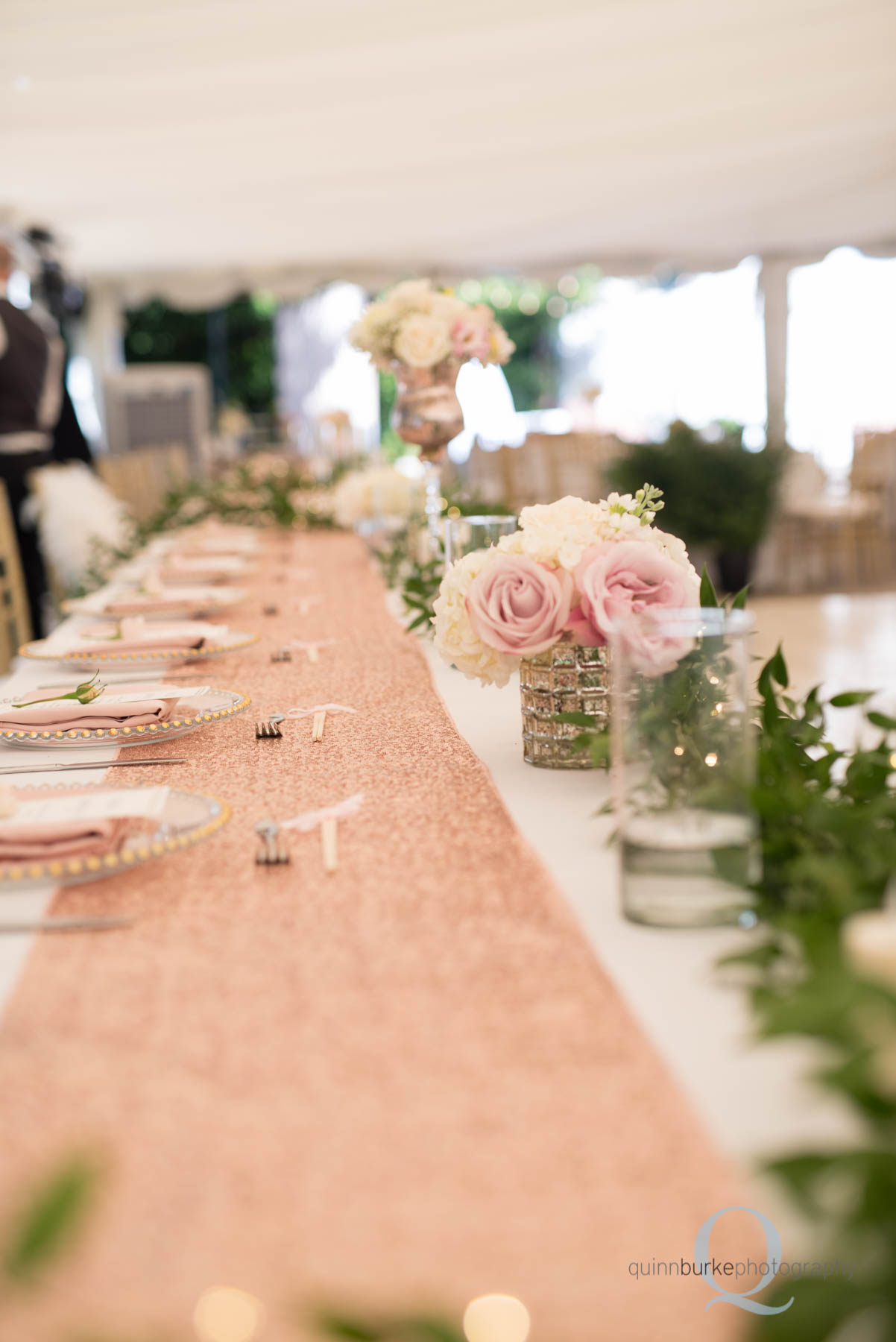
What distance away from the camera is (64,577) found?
359cm

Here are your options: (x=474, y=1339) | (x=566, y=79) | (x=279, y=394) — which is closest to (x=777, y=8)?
(x=566, y=79)

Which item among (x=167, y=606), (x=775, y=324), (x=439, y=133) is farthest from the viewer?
(x=775, y=324)

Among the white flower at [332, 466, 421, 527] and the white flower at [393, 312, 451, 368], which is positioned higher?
the white flower at [393, 312, 451, 368]

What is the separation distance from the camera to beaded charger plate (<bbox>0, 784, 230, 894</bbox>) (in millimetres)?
837

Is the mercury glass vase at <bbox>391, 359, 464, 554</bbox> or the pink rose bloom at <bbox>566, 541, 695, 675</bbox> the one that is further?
the mercury glass vase at <bbox>391, 359, 464, 554</bbox>

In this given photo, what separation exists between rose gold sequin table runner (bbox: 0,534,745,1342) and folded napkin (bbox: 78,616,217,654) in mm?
777

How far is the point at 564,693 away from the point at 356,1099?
0.59 m

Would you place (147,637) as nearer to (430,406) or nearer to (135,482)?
(430,406)

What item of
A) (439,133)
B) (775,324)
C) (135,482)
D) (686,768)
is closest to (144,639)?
(686,768)

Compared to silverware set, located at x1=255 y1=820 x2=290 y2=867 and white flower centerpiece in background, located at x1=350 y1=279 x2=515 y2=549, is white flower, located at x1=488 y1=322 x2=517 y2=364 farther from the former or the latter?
silverware set, located at x1=255 y1=820 x2=290 y2=867

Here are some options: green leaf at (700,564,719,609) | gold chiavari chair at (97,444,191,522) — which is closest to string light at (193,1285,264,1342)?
green leaf at (700,564,719,609)

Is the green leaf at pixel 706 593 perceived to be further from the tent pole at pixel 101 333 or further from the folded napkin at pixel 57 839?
the tent pole at pixel 101 333

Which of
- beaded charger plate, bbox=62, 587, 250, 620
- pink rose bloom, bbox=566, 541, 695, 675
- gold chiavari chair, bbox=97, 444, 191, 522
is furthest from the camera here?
gold chiavari chair, bbox=97, 444, 191, 522

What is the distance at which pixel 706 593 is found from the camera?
111 cm
